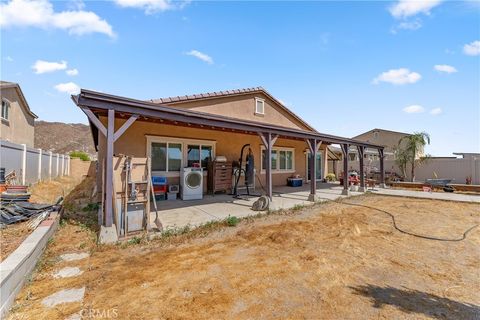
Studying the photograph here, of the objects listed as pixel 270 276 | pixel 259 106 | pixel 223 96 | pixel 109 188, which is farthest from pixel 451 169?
pixel 109 188

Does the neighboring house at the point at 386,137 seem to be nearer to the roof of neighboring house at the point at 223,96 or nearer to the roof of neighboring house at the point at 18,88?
the roof of neighboring house at the point at 223,96

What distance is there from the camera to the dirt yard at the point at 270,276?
2270 mm

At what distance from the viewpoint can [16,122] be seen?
1506 centimetres

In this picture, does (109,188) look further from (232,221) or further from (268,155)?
(268,155)

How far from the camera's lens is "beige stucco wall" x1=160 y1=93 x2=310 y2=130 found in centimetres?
1014

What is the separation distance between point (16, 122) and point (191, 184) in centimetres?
1516

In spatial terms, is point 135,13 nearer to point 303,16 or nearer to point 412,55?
point 303,16

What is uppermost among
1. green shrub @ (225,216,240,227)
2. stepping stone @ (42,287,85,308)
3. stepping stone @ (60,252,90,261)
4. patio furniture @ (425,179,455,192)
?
patio furniture @ (425,179,455,192)

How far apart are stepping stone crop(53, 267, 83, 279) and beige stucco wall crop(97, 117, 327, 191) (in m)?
4.42

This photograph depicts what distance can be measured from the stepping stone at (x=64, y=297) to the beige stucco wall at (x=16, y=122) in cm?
1520

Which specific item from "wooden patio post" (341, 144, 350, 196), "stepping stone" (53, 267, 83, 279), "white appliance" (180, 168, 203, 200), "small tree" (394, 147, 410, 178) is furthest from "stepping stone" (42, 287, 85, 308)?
"small tree" (394, 147, 410, 178)

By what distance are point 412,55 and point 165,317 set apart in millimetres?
9318

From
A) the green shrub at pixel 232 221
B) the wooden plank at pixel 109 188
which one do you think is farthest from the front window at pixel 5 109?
the green shrub at pixel 232 221

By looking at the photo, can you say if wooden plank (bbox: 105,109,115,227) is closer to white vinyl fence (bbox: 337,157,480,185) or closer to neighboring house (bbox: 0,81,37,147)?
neighboring house (bbox: 0,81,37,147)
